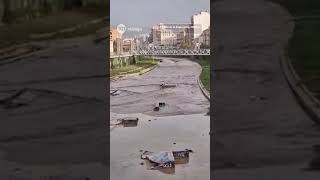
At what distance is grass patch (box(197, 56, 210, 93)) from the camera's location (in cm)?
304

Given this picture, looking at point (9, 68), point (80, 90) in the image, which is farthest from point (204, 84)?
point (9, 68)

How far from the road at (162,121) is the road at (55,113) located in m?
0.17

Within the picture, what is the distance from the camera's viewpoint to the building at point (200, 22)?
119 inches

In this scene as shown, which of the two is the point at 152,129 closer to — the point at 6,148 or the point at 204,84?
the point at 204,84

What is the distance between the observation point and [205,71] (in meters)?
3.07

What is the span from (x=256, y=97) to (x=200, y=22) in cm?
71

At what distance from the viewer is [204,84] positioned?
10.2 ft

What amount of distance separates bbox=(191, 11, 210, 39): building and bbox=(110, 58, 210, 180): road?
25 centimetres

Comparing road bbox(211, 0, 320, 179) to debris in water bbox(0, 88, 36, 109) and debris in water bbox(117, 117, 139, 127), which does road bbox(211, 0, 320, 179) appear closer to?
debris in water bbox(117, 117, 139, 127)

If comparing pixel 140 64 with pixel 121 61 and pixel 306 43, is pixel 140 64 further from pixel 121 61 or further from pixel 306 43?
pixel 306 43

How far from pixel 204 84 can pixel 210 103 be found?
165mm

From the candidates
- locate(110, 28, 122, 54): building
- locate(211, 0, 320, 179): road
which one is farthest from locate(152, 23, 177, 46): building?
locate(211, 0, 320, 179): road

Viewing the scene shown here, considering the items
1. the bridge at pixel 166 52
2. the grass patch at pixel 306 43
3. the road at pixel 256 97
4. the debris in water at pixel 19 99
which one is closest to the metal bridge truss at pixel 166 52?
the bridge at pixel 166 52

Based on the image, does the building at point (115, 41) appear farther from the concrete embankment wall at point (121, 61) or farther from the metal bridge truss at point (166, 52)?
the metal bridge truss at point (166, 52)
